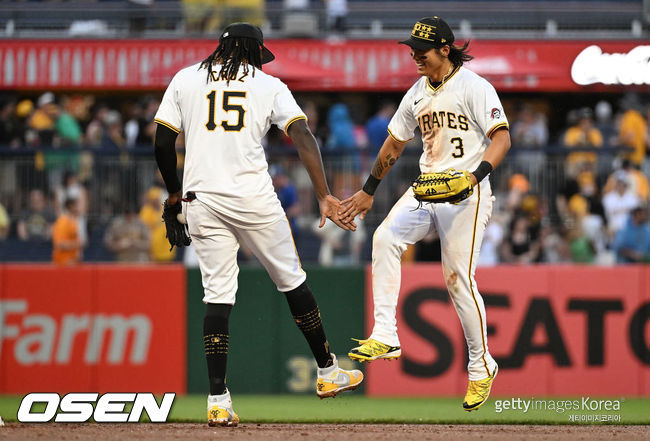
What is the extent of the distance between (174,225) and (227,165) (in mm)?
834

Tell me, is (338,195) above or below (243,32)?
below

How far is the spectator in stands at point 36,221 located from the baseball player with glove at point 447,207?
7.14 m

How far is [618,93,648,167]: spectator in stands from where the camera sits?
14258mm

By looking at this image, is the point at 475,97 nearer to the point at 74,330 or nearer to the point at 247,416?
the point at 247,416

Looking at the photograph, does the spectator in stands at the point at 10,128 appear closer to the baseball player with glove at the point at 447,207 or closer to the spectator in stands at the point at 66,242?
the spectator in stands at the point at 66,242

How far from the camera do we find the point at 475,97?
7.46 meters

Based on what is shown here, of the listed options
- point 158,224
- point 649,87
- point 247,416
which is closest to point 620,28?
point 649,87

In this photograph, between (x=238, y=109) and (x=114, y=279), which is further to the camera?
(x=114, y=279)

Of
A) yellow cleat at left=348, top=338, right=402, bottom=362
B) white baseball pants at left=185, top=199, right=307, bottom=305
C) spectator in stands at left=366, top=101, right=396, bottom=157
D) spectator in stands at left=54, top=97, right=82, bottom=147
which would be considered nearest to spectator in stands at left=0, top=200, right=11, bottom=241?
spectator in stands at left=54, top=97, right=82, bottom=147

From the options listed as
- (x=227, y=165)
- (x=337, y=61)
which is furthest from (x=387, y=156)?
(x=337, y=61)

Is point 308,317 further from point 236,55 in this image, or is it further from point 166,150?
point 236,55

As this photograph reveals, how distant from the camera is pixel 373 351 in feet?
24.5

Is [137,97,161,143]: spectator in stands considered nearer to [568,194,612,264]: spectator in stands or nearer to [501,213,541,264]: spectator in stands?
[501,213,541,264]: spectator in stands

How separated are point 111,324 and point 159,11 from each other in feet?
26.1
